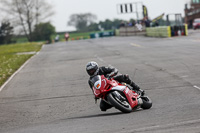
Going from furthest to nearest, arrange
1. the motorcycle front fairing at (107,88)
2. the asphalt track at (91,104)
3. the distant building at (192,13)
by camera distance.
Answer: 1. the distant building at (192,13)
2. the motorcycle front fairing at (107,88)
3. the asphalt track at (91,104)

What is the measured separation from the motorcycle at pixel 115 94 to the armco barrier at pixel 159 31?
37.7m

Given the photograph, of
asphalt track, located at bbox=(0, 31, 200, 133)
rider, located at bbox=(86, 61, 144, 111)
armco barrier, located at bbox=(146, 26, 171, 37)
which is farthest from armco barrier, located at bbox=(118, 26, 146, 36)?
rider, located at bbox=(86, 61, 144, 111)

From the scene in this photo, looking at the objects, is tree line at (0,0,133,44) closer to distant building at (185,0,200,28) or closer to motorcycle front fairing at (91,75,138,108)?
distant building at (185,0,200,28)

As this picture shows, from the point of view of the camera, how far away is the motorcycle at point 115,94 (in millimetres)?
9312

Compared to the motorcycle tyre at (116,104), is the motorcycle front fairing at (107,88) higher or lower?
higher

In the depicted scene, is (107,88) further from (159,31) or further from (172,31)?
(159,31)

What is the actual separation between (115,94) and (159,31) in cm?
4103

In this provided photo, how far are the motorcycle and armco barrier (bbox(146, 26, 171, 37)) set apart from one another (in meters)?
37.7

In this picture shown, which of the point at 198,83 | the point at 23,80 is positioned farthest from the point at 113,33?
the point at 198,83

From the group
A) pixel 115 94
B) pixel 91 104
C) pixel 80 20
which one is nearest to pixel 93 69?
pixel 115 94

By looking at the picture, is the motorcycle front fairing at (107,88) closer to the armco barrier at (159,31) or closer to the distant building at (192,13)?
the armco barrier at (159,31)

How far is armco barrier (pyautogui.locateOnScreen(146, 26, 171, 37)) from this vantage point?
4684 cm

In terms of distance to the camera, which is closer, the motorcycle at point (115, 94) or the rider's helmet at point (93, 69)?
the motorcycle at point (115, 94)

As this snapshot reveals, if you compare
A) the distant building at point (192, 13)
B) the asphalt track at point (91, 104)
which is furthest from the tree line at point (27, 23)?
the asphalt track at point (91, 104)
